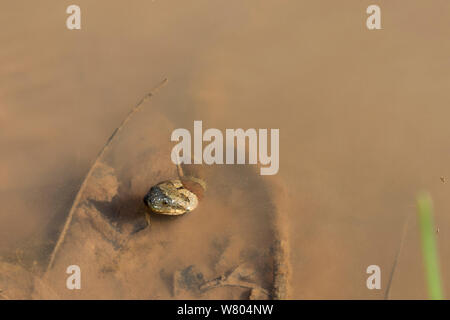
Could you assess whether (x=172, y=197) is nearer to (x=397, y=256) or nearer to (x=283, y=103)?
(x=283, y=103)

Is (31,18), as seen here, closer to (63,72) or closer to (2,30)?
(2,30)

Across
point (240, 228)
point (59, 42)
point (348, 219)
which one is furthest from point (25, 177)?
point (348, 219)

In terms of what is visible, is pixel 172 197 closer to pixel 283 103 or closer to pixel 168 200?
pixel 168 200

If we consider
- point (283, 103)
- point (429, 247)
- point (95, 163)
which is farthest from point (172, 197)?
point (429, 247)

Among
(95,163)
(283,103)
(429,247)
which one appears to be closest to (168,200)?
(95,163)

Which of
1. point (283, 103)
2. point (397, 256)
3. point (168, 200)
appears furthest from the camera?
point (283, 103)

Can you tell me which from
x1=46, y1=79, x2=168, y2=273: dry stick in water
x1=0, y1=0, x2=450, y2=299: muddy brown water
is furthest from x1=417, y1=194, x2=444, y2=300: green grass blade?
x1=46, y1=79, x2=168, y2=273: dry stick in water

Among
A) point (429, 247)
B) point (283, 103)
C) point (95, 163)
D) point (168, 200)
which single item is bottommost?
point (429, 247)

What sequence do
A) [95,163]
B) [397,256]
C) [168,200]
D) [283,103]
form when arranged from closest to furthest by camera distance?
[168,200], [397,256], [95,163], [283,103]

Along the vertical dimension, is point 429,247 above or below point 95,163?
below

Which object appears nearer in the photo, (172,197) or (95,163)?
(172,197)
